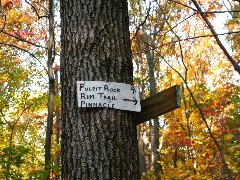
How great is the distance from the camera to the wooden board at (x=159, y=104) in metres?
1.73

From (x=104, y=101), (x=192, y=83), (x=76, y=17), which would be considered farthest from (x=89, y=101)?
(x=192, y=83)

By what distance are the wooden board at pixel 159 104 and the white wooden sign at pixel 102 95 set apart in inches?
5.6

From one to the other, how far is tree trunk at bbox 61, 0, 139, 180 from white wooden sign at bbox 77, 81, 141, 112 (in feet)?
0.09

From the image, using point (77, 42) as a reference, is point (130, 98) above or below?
below

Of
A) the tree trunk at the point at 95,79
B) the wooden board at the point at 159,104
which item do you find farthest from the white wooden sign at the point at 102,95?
→ the wooden board at the point at 159,104

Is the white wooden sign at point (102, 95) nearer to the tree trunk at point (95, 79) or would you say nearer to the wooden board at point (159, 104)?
the tree trunk at point (95, 79)

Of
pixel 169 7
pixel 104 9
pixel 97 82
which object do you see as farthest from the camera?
pixel 169 7

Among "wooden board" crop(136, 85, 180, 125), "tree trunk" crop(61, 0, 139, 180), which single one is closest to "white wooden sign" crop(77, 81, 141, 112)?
"tree trunk" crop(61, 0, 139, 180)

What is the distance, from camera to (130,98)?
5.67 ft

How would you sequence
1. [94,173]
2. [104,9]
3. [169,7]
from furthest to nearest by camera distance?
1. [169,7]
2. [104,9]
3. [94,173]

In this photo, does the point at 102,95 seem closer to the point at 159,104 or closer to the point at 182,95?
the point at 159,104

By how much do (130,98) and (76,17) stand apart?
55 centimetres

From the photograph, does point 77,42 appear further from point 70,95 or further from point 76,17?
point 70,95

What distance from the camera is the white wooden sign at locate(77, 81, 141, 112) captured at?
1.65m
